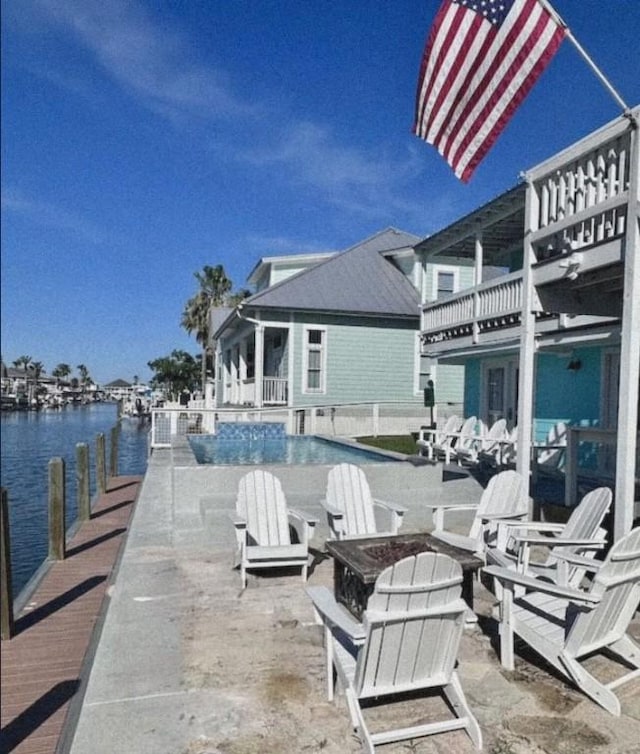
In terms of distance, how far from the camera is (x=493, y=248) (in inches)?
494

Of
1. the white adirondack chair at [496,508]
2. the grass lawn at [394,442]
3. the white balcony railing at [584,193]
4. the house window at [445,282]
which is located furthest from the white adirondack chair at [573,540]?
the house window at [445,282]

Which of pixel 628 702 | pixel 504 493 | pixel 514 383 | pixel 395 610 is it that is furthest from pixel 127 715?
pixel 514 383

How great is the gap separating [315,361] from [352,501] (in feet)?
40.8

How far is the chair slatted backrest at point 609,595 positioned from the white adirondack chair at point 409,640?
0.82 metres

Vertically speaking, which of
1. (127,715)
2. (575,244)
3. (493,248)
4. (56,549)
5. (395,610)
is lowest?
(56,549)

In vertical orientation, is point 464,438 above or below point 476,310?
below

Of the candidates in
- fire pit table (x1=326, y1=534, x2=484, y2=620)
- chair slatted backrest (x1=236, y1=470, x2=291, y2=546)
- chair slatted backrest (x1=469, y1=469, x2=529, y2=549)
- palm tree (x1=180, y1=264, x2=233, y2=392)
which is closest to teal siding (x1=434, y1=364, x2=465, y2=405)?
chair slatted backrest (x1=469, y1=469, x2=529, y2=549)

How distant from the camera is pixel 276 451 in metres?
13.7

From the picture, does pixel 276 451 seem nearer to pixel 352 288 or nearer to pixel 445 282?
pixel 352 288

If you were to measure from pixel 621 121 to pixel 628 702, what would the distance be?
4.64m

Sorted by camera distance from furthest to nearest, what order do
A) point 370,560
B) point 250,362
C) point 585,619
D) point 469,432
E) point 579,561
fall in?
1. point 250,362
2. point 469,432
3. point 370,560
4. point 579,561
5. point 585,619

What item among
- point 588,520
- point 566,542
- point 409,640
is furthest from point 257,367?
point 409,640

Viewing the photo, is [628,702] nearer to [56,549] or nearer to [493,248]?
[56,549]

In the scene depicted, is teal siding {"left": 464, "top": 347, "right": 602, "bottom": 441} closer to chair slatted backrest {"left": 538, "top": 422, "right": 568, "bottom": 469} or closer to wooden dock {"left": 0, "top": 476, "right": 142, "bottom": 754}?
chair slatted backrest {"left": 538, "top": 422, "right": 568, "bottom": 469}
